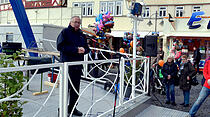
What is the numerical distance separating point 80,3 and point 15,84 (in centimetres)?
2023

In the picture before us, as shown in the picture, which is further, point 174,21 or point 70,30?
point 174,21

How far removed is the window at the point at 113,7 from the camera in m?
20.0

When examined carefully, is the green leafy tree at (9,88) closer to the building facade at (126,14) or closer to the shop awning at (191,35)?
the building facade at (126,14)

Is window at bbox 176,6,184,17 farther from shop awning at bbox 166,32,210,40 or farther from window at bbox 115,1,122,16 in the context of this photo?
window at bbox 115,1,122,16

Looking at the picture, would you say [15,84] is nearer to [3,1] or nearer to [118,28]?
[118,28]

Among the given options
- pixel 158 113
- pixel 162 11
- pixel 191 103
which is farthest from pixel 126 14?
pixel 158 113

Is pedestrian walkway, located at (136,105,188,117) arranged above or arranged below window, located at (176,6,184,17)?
below

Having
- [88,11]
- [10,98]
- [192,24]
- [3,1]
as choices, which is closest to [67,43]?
[10,98]

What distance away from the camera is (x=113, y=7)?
66.1ft

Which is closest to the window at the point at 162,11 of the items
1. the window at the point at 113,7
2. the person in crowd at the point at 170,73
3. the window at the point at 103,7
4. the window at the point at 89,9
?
the window at the point at 113,7

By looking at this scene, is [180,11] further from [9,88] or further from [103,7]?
[9,88]

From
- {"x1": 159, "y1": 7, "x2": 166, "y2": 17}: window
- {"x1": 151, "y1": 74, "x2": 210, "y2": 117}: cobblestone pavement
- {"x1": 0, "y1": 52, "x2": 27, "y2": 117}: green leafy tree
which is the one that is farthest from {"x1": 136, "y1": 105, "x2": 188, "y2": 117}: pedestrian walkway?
{"x1": 159, "y1": 7, "x2": 166, "y2": 17}: window

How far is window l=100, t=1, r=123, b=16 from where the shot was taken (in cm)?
1997

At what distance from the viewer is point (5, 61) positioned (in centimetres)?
212
